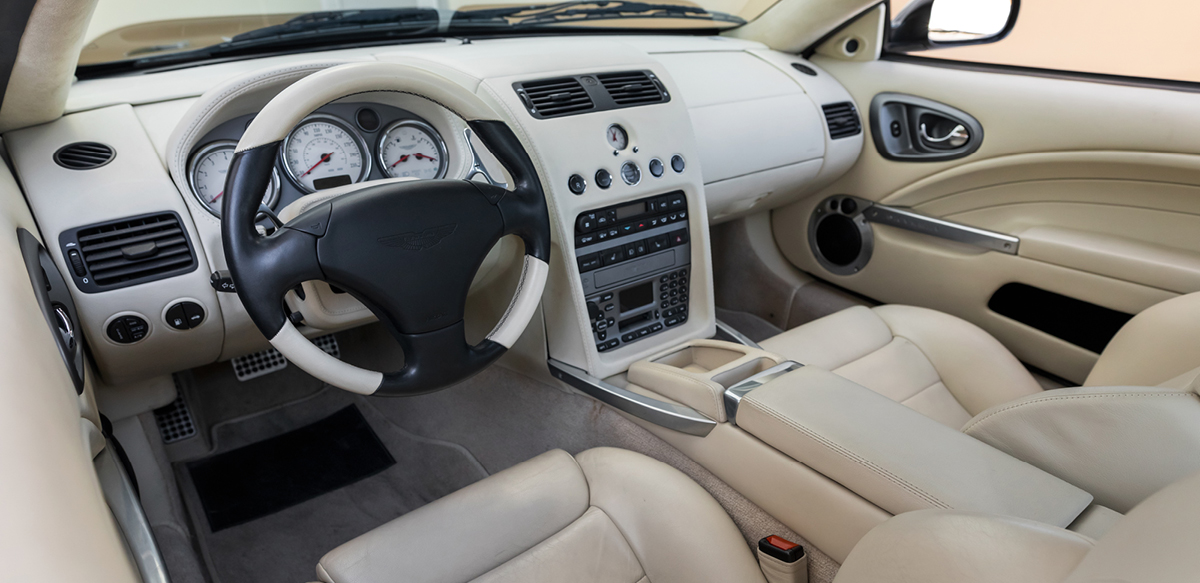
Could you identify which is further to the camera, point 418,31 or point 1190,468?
point 418,31

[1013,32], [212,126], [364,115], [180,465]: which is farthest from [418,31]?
[1013,32]

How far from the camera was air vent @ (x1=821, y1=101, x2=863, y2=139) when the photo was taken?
7.25 ft

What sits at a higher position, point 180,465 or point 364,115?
point 364,115

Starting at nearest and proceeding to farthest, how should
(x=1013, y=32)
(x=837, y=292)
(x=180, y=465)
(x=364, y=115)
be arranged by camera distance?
(x=364, y=115) → (x=180, y=465) → (x=1013, y=32) → (x=837, y=292)

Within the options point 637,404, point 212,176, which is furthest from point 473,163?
point 637,404

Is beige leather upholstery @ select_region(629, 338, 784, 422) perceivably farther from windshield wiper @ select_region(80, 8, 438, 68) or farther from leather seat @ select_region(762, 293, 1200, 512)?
windshield wiper @ select_region(80, 8, 438, 68)

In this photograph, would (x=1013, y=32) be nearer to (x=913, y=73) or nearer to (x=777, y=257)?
(x=913, y=73)

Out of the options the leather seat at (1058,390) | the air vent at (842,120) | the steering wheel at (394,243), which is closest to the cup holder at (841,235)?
the air vent at (842,120)

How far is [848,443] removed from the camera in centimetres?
105

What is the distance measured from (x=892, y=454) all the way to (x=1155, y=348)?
710mm

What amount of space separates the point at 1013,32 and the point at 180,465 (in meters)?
2.69

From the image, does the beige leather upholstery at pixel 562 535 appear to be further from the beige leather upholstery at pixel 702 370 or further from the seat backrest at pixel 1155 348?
the seat backrest at pixel 1155 348

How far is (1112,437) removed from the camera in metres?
0.94

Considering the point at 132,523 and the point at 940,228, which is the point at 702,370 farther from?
the point at 132,523
